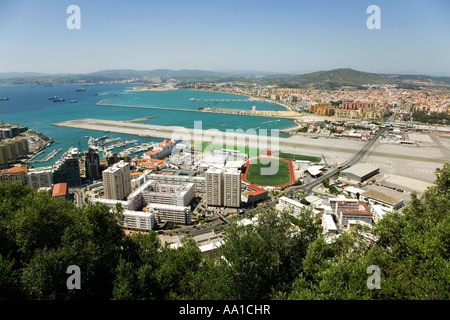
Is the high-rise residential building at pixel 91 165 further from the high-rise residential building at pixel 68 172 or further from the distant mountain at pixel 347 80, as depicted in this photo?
the distant mountain at pixel 347 80

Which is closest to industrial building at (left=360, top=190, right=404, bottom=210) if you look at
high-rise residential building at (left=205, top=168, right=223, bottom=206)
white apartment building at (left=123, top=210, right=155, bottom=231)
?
high-rise residential building at (left=205, top=168, right=223, bottom=206)

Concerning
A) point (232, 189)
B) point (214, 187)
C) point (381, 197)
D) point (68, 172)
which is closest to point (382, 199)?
point (381, 197)

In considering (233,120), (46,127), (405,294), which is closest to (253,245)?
(405,294)

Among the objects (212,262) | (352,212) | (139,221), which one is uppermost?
(212,262)

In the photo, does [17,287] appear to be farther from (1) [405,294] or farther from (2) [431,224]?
(2) [431,224]

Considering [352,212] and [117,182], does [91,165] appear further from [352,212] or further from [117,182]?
[352,212]
